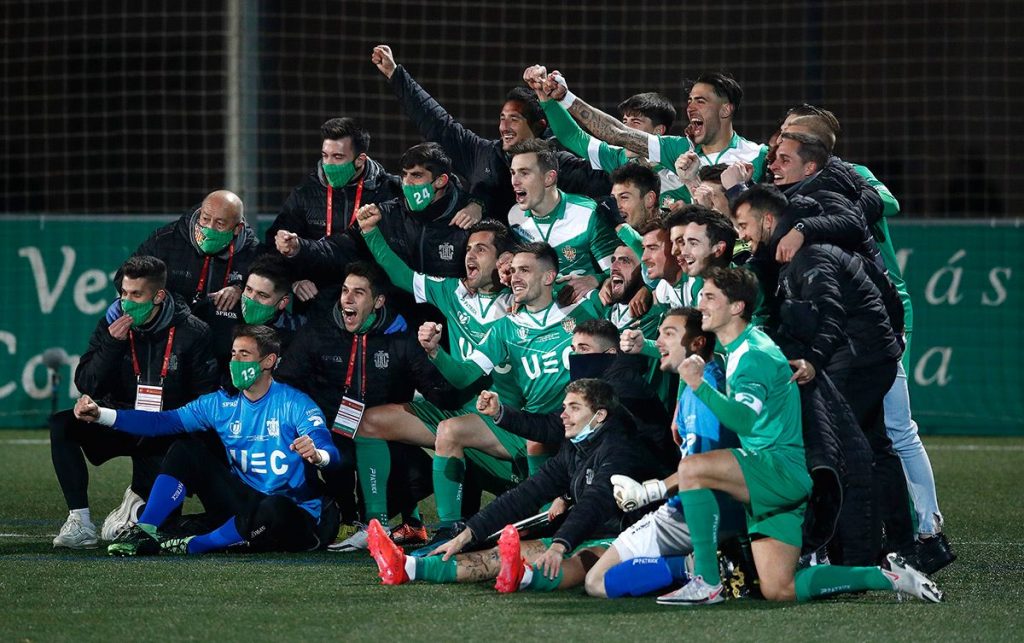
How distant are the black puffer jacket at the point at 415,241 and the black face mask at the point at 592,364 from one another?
1257 millimetres

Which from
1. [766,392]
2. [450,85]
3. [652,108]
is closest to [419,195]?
[652,108]

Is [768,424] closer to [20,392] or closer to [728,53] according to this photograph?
[20,392]

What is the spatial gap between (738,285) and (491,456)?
2122 mm

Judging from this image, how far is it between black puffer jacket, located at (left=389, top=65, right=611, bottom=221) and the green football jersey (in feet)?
8.10

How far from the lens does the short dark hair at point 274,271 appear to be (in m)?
7.54

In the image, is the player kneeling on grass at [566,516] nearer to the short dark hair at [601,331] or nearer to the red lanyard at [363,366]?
the short dark hair at [601,331]

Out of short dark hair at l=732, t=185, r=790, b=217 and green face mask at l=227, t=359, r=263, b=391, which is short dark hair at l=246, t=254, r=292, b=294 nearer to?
green face mask at l=227, t=359, r=263, b=391

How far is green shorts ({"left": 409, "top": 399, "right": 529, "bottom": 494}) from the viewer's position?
7.28 metres

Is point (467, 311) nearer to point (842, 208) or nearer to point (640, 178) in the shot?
point (640, 178)

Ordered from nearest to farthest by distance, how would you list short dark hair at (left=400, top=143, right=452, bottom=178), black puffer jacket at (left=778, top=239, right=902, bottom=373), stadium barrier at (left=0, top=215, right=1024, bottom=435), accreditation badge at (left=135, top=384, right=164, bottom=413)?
black puffer jacket at (left=778, top=239, right=902, bottom=373), accreditation badge at (left=135, top=384, right=164, bottom=413), short dark hair at (left=400, top=143, right=452, bottom=178), stadium barrier at (left=0, top=215, right=1024, bottom=435)

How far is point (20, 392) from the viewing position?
12141 mm

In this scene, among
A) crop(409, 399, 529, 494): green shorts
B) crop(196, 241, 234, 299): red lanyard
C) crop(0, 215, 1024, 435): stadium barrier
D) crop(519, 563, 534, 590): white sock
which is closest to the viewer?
crop(519, 563, 534, 590): white sock

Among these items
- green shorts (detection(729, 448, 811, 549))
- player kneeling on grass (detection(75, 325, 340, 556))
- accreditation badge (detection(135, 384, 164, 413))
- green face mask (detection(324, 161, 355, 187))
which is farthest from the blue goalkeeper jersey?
green shorts (detection(729, 448, 811, 549))

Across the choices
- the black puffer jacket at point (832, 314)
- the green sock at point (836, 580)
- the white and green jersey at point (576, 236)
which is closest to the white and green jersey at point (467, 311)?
the white and green jersey at point (576, 236)
